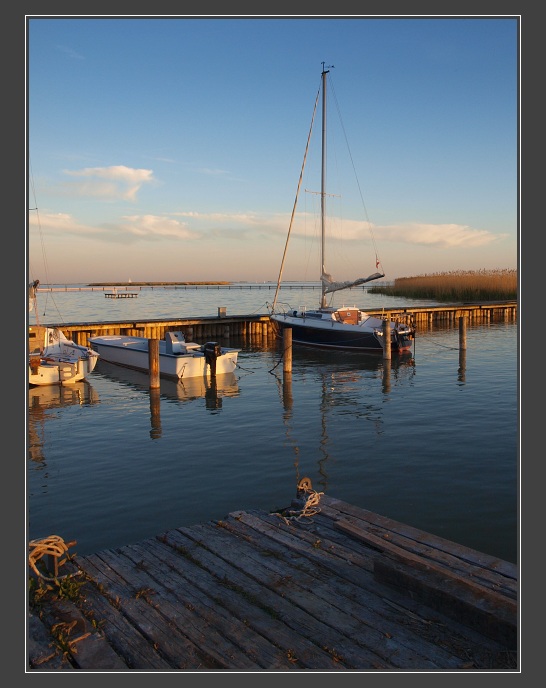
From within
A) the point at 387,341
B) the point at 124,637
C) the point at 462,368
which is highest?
the point at 387,341

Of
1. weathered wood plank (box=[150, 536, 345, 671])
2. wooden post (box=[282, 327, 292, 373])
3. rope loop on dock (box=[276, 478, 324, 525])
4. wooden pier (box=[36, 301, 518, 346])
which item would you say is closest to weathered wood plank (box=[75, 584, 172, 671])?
weathered wood plank (box=[150, 536, 345, 671])

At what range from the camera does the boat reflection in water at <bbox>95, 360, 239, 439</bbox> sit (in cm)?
2047

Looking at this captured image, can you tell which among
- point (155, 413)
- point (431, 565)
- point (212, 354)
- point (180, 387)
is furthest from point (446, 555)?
point (212, 354)

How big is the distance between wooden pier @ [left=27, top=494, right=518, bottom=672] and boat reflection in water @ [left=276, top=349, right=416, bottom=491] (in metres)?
3.90

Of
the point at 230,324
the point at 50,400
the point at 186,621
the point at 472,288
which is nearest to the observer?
the point at 186,621

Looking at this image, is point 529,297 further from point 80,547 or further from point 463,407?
point 463,407

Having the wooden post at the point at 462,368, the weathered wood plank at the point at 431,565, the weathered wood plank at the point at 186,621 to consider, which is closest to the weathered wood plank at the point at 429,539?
the weathered wood plank at the point at 431,565

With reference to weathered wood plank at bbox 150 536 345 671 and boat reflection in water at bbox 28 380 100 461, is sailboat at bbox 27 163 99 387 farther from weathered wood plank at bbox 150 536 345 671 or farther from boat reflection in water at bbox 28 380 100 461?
weathered wood plank at bbox 150 536 345 671

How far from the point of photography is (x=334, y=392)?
2231 centimetres

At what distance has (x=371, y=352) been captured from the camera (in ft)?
105

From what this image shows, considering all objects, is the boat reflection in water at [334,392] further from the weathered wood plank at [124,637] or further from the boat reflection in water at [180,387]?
the weathered wood plank at [124,637]

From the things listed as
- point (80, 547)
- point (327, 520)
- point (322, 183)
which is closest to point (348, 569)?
point (327, 520)

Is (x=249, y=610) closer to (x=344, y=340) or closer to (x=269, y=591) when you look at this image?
(x=269, y=591)

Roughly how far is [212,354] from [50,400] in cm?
684
